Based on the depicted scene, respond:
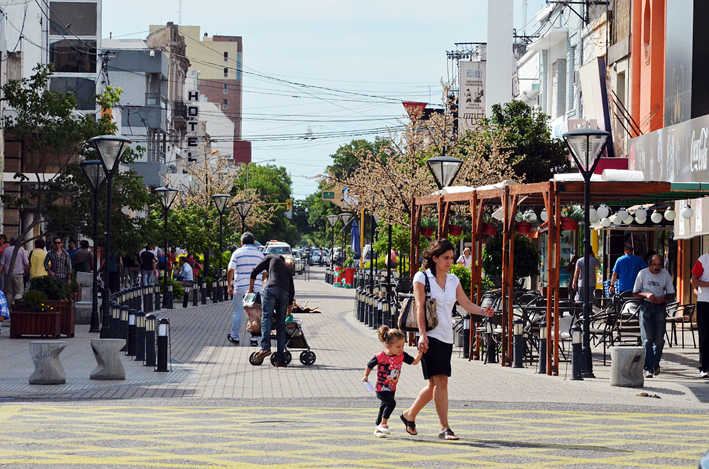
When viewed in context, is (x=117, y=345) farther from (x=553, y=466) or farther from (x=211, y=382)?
(x=553, y=466)

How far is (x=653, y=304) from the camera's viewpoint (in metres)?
14.7

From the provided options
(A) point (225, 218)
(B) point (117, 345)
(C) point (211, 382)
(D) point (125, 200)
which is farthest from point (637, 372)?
(A) point (225, 218)

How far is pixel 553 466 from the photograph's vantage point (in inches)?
315

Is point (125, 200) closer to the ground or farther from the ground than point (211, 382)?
farther from the ground

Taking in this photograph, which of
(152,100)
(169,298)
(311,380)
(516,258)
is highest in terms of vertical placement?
(152,100)

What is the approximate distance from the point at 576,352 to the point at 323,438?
19.4 feet

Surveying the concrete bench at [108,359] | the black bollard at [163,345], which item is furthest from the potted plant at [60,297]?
the concrete bench at [108,359]

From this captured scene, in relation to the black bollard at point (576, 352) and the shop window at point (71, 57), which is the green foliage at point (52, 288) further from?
the shop window at point (71, 57)

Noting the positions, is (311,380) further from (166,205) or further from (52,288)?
(166,205)

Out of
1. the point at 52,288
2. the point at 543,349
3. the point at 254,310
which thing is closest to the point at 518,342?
the point at 543,349

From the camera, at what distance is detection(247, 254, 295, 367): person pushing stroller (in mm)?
15398

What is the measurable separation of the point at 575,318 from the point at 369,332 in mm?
6282

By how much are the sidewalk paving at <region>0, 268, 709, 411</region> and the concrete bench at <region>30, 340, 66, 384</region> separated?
5.2 inches

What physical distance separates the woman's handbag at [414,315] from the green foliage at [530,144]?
1036 inches
